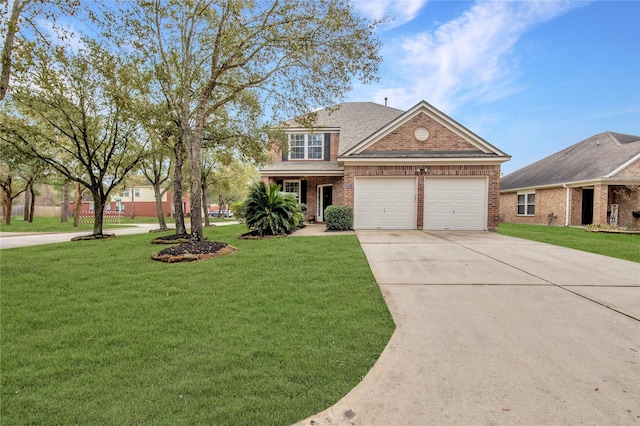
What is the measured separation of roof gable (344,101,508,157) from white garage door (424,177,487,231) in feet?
4.85

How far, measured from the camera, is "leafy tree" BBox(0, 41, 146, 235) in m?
9.45

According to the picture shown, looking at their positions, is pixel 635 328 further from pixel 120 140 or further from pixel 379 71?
pixel 120 140

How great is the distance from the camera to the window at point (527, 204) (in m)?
21.3

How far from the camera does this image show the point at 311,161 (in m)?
17.5

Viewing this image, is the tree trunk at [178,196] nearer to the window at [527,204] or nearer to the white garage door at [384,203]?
the white garage door at [384,203]

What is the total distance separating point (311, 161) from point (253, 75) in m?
8.81

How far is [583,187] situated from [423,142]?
1176cm

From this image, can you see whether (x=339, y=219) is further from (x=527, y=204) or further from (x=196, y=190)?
(x=527, y=204)

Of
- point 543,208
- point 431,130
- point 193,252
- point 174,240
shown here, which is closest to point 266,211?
point 174,240

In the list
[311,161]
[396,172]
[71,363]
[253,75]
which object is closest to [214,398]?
[71,363]

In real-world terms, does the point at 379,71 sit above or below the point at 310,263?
above

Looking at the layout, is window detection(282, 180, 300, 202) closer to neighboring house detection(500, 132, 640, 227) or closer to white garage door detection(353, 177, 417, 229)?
white garage door detection(353, 177, 417, 229)

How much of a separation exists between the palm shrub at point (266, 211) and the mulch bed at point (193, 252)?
8.08 ft

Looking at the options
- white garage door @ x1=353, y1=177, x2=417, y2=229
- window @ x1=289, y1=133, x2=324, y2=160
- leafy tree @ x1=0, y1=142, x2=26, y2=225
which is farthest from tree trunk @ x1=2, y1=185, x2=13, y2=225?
white garage door @ x1=353, y1=177, x2=417, y2=229
